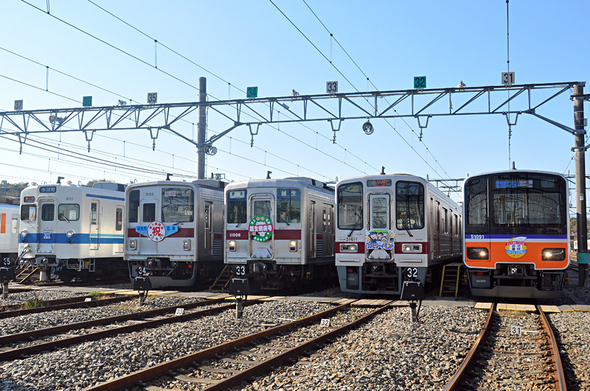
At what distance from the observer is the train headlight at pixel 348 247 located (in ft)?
44.7

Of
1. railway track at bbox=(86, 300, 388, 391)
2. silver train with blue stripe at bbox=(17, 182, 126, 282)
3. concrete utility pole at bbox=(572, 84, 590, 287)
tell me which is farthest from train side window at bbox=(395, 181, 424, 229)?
silver train with blue stripe at bbox=(17, 182, 126, 282)

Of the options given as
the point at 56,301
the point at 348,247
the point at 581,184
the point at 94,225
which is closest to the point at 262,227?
the point at 348,247

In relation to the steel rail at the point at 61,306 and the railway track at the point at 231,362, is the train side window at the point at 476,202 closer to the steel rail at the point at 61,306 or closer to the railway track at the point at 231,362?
the railway track at the point at 231,362

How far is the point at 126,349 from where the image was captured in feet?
22.8

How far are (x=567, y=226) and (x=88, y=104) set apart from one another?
54.4ft

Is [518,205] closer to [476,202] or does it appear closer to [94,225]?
[476,202]

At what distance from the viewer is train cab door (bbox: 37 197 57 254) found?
17.8 metres

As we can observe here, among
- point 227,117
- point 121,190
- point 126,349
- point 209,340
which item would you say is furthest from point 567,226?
point 121,190

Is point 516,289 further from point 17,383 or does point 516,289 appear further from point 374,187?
point 17,383

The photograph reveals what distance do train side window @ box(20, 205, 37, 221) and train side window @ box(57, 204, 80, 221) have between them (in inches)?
34.2

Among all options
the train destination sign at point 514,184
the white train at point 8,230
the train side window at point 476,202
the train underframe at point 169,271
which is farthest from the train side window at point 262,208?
the white train at point 8,230

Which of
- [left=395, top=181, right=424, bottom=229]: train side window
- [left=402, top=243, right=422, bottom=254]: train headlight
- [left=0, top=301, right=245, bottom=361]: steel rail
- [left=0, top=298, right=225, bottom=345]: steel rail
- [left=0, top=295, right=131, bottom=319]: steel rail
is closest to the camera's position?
[left=0, top=301, right=245, bottom=361]: steel rail

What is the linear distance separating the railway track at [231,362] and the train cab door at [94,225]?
11.2 metres

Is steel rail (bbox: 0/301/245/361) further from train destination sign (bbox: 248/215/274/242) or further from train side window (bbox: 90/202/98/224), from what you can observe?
train side window (bbox: 90/202/98/224)
